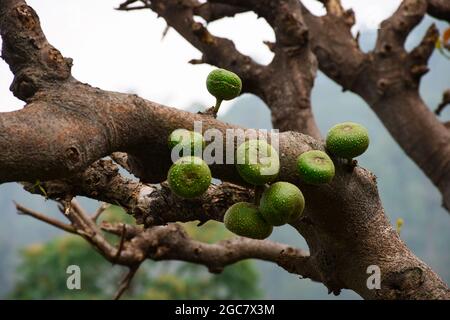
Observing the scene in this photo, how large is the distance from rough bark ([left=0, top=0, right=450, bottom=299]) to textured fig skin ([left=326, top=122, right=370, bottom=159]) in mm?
65

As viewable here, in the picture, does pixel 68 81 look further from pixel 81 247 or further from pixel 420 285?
pixel 81 247

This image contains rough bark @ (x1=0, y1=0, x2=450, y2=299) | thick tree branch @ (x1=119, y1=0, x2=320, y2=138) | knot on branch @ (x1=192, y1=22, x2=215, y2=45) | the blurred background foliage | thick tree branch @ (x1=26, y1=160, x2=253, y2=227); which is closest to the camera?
rough bark @ (x1=0, y1=0, x2=450, y2=299)

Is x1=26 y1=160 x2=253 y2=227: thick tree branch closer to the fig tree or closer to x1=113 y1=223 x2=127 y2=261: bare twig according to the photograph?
the fig tree

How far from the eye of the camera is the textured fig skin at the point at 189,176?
1473 mm

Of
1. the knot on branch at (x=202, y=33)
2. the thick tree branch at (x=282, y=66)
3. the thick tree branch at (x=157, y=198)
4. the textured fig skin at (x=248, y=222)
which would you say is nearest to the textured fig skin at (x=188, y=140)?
the textured fig skin at (x=248, y=222)

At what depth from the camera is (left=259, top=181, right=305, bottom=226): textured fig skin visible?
1.52m

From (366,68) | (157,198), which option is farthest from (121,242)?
(366,68)

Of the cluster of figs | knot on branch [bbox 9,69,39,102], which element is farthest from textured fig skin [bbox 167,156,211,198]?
knot on branch [bbox 9,69,39,102]

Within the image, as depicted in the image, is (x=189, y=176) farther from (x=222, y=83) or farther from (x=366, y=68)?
(x=366, y=68)

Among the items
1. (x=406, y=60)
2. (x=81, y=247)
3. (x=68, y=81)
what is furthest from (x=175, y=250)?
(x=81, y=247)

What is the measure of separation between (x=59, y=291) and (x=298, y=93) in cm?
1951

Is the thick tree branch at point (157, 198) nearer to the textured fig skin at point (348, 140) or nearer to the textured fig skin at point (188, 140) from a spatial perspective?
the textured fig skin at point (348, 140)

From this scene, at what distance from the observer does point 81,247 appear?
2034 cm

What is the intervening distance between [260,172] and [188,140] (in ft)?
0.71
